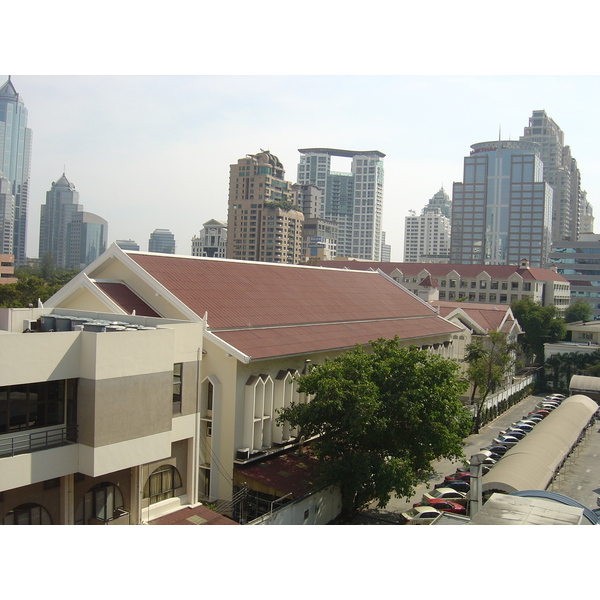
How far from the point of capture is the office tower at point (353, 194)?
15500cm

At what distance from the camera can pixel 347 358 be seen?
17.0m

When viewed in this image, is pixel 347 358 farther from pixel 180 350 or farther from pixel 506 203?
pixel 506 203

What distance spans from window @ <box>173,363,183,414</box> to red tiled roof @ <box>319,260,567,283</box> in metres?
51.2

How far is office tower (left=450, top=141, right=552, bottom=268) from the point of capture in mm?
120250

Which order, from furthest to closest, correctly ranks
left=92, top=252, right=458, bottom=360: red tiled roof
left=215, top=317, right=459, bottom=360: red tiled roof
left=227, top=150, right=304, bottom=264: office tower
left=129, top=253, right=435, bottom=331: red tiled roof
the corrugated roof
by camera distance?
left=227, top=150, right=304, bottom=264: office tower → left=129, top=253, right=435, bottom=331: red tiled roof → left=92, top=252, right=458, bottom=360: red tiled roof → left=215, top=317, right=459, bottom=360: red tiled roof → the corrugated roof

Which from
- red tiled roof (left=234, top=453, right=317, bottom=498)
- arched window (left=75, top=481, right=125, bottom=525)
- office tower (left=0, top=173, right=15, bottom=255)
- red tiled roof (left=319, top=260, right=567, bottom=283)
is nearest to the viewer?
arched window (left=75, top=481, right=125, bottom=525)

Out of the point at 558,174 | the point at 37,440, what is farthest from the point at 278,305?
the point at 558,174

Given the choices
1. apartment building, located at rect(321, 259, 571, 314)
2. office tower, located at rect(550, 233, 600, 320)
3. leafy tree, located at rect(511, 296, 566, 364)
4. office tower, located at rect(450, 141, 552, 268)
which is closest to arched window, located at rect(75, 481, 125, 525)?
leafy tree, located at rect(511, 296, 566, 364)

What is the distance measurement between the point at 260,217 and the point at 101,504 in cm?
9061

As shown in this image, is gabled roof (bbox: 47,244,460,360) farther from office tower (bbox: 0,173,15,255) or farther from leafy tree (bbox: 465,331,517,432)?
office tower (bbox: 0,173,15,255)

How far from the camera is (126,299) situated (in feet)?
63.3

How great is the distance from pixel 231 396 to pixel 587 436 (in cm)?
2178

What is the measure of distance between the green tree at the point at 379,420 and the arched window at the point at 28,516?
Result: 6.71 meters

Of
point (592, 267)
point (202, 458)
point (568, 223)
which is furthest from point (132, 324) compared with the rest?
point (568, 223)
